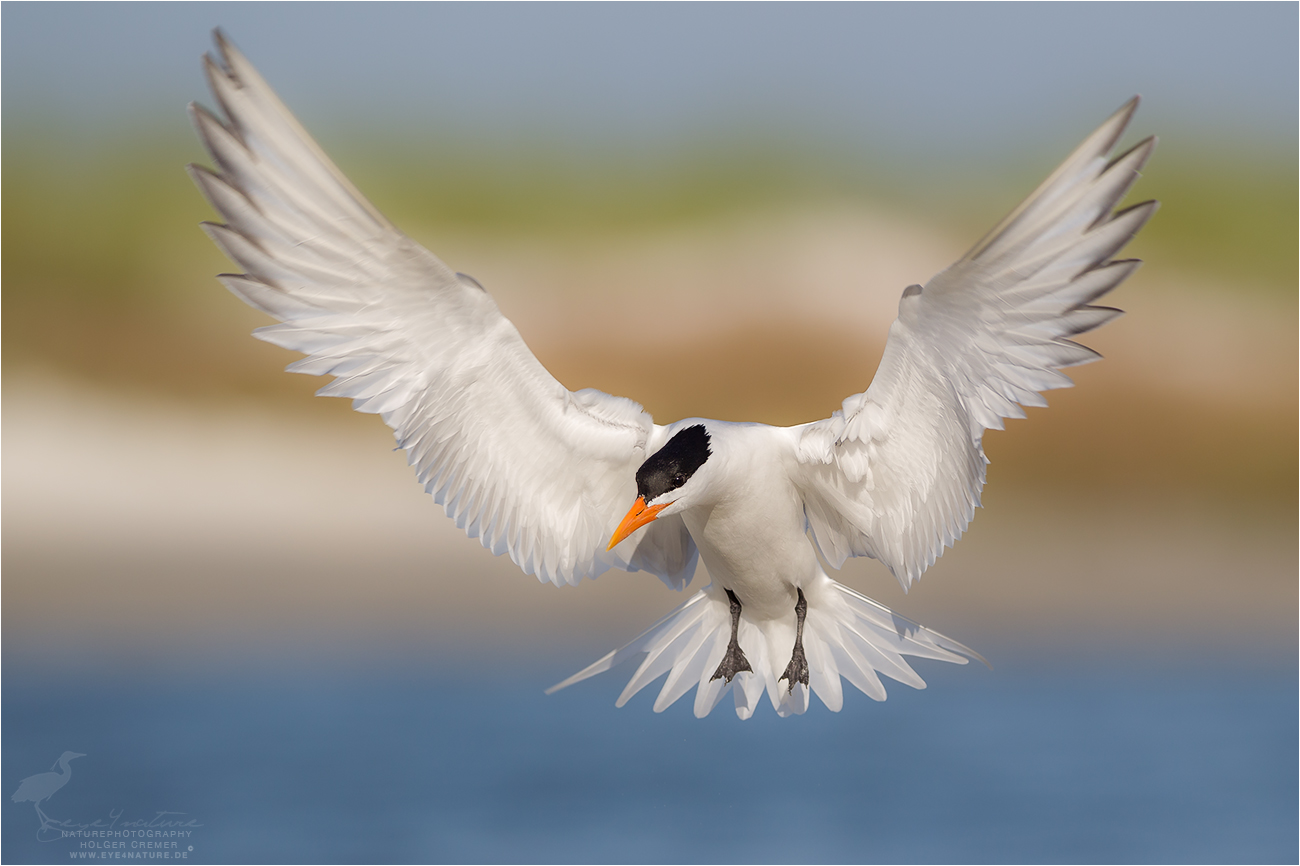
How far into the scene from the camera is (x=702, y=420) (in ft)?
12.0

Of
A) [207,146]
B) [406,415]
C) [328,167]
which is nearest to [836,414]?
[406,415]

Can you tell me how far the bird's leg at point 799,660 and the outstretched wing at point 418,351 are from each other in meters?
0.66

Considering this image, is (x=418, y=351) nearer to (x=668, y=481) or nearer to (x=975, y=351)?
(x=668, y=481)

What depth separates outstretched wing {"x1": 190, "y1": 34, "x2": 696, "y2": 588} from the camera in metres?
3.22

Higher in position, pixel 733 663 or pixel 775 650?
pixel 775 650

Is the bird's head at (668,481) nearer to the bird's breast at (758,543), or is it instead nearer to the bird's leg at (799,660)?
the bird's breast at (758,543)

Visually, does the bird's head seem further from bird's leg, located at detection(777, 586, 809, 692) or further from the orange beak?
bird's leg, located at detection(777, 586, 809, 692)

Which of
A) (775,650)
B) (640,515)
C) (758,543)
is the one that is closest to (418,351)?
(640,515)

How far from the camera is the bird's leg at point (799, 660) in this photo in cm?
395

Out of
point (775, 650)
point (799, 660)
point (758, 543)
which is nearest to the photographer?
point (758, 543)

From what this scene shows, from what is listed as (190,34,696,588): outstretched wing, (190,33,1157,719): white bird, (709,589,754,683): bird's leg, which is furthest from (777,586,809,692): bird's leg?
(190,34,696,588): outstretched wing

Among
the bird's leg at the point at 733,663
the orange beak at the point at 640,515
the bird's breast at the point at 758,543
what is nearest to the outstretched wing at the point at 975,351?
the bird's breast at the point at 758,543

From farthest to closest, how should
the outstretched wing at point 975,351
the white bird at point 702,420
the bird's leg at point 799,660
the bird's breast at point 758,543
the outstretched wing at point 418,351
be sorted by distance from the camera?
the bird's leg at point 799,660, the bird's breast at point 758,543, the outstretched wing at point 418,351, the white bird at point 702,420, the outstretched wing at point 975,351

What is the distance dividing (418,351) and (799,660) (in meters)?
1.72
